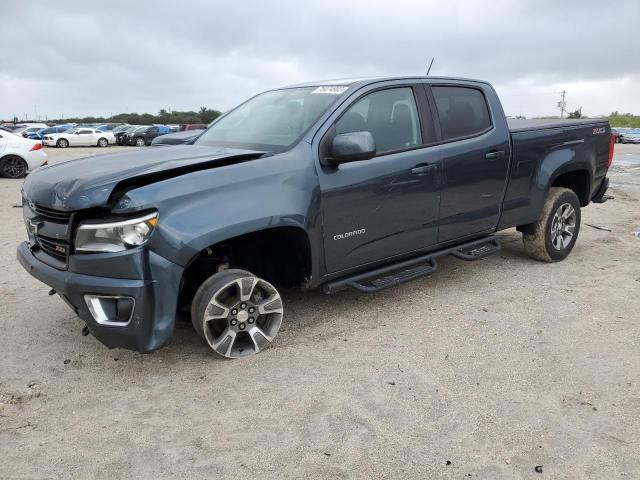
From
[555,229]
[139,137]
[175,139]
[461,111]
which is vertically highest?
[461,111]

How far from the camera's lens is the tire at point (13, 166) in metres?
13.7

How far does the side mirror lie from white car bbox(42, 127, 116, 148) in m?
35.0

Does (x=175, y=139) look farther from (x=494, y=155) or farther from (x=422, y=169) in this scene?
(x=494, y=155)

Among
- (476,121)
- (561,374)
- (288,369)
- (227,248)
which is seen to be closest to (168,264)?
(227,248)

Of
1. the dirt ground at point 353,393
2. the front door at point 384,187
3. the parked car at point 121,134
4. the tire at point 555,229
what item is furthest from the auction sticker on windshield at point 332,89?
the parked car at point 121,134

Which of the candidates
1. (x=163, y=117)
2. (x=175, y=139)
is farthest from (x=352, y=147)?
(x=163, y=117)

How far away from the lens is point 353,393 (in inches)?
124

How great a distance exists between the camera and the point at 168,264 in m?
3.07

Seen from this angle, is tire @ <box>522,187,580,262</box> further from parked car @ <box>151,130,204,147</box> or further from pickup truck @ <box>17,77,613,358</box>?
parked car @ <box>151,130,204,147</box>

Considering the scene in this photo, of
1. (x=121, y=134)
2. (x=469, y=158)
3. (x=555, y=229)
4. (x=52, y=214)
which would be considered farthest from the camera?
(x=121, y=134)

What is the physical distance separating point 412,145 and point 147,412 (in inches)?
106

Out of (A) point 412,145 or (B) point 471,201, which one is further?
A: (B) point 471,201

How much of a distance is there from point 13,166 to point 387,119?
12729 mm

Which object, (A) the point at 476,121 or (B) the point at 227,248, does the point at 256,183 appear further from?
(A) the point at 476,121
